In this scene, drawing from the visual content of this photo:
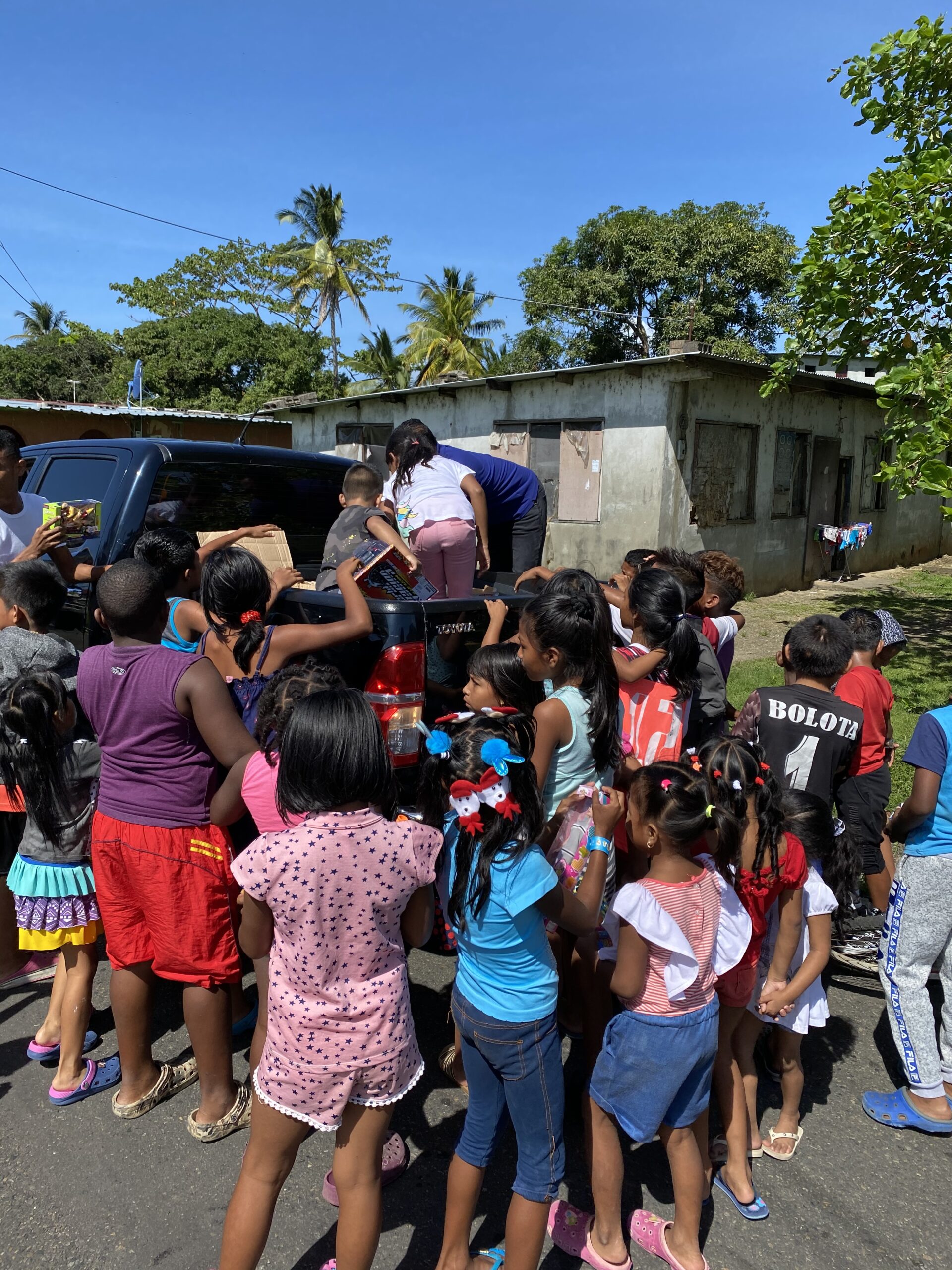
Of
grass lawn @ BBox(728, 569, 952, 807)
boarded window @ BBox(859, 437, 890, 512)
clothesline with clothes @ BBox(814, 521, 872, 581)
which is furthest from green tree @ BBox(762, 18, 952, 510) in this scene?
boarded window @ BBox(859, 437, 890, 512)

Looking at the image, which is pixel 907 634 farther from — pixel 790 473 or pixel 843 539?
pixel 790 473

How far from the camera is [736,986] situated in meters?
2.52

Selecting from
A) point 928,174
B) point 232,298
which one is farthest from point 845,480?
point 232,298

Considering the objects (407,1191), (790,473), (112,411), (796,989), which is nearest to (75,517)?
(407,1191)

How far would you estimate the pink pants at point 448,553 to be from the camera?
443cm

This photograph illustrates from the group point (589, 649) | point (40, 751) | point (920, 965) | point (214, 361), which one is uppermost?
point (214, 361)

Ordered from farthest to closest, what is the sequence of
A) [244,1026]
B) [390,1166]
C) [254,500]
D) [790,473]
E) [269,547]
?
[790,473], [254,500], [269,547], [244,1026], [390,1166]

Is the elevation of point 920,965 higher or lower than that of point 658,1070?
lower

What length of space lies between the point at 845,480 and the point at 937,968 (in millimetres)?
14658

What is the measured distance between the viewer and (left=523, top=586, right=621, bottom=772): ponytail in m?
2.62

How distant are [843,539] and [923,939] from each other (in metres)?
13.8

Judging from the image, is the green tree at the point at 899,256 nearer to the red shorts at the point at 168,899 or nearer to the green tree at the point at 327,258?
the red shorts at the point at 168,899

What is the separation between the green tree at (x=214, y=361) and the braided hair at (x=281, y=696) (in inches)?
979

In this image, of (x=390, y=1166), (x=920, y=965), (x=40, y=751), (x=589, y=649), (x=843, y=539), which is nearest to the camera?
(x=390, y=1166)
